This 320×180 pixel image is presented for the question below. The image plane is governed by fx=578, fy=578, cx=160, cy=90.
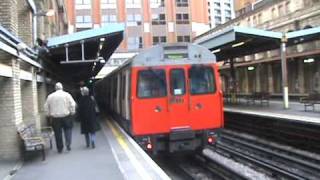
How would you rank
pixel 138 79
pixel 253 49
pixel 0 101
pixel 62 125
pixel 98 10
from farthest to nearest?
pixel 98 10 < pixel 253 49 < pixel 138 79 < pixel 62 125 < pixel 0 101

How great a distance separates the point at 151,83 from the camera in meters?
14.6

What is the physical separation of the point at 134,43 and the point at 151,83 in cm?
6550

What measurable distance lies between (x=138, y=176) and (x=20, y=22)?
836 cm

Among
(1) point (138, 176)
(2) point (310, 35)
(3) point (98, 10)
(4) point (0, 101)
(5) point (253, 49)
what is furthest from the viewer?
(3) point (98, 10)

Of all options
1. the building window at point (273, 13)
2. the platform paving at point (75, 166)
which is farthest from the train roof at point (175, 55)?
the building window at point (273, 13)

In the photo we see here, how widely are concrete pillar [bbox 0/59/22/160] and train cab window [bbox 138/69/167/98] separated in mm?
3893

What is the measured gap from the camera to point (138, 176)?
9.06m

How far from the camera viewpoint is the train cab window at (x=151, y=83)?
14.6m

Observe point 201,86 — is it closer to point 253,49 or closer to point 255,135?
point 255,135

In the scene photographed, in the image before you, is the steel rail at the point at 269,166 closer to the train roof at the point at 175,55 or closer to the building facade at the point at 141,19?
the train roof at the point at 175,55

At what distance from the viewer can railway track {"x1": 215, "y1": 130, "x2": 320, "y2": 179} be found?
1398 centimetres

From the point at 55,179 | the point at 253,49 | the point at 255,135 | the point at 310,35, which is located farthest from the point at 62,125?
the point at 253,49

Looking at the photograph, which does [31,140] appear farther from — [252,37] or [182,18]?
[182,18]

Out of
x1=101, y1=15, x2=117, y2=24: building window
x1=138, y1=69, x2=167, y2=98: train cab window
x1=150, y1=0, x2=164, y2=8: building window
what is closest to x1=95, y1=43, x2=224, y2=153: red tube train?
x1=138, y1=69, x2=167, y2=98: train cab window
